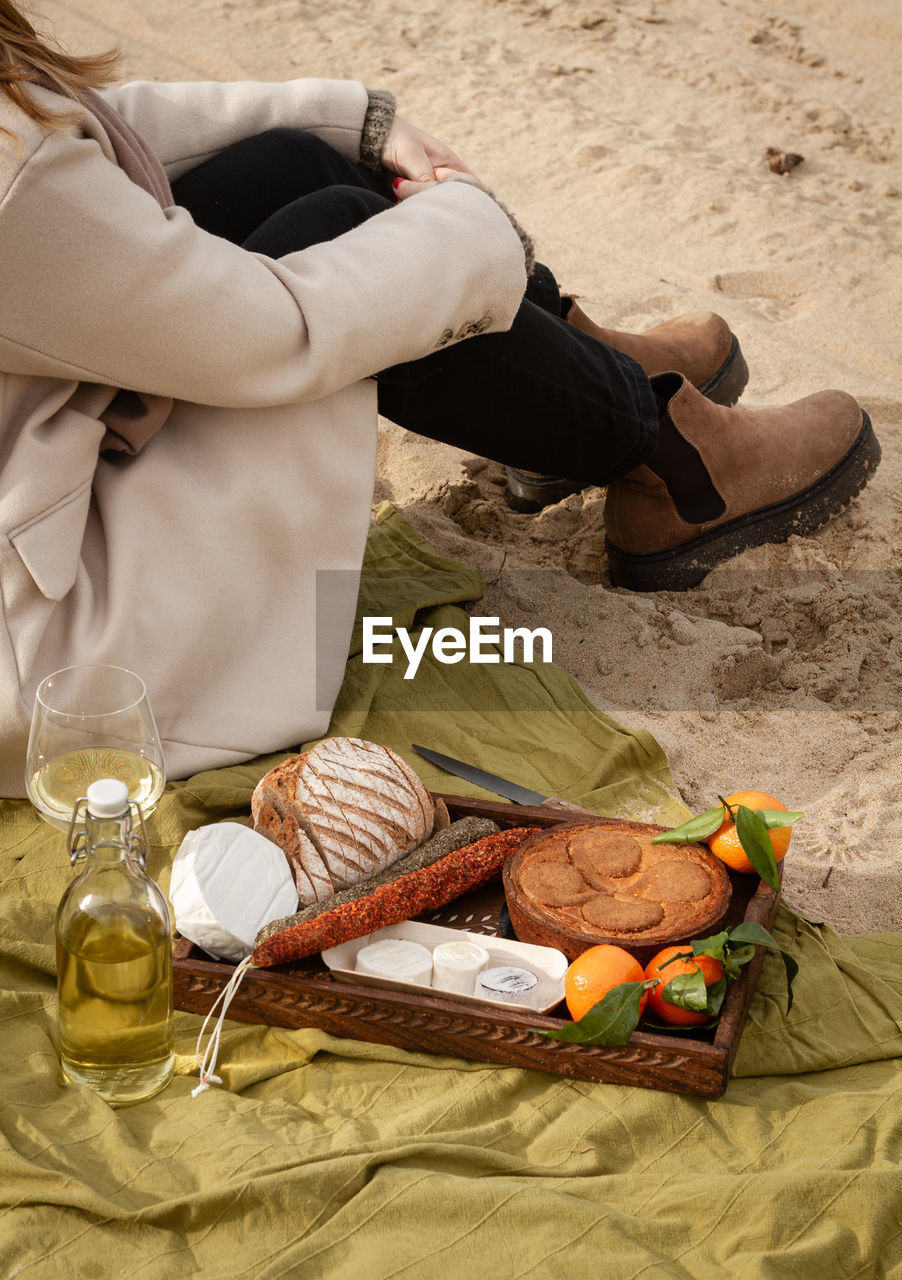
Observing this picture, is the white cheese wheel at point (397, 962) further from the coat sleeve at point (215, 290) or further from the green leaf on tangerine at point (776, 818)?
the coat sleeve at point (215, 290)

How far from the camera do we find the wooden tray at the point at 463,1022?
4.26ft

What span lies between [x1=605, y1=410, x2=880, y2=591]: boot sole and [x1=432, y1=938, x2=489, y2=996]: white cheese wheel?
1.31m

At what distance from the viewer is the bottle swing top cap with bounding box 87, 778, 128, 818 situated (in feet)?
3.69

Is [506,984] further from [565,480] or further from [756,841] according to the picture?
[565,480]

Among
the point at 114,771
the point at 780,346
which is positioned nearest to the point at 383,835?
Result: the point at 114,771

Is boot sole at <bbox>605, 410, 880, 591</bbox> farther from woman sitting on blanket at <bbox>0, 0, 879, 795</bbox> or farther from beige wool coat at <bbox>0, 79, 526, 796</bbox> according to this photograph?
beige wool coat at <bbox>0, 79, 526, 796</bbox>

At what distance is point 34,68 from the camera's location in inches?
60.9

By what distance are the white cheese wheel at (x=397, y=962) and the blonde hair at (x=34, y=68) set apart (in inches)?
39.2

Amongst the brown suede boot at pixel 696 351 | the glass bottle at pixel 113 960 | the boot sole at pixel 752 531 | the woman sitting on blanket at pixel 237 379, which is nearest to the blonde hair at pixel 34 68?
the woman sitting on blanket at pixel 237 379

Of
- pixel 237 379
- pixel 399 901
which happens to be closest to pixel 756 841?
pixel 399 901

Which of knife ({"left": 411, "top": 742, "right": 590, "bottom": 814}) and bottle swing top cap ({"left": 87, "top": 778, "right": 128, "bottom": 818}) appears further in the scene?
knife ({"left": 411, "top": 742, "right": 590, "bottom": 814})

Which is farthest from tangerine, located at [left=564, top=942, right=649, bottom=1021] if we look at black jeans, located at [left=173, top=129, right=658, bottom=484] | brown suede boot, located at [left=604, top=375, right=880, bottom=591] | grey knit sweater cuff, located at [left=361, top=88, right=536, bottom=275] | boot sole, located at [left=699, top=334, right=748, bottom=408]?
boot sole, located at [left=699, top=334, right=748, bottom=408]

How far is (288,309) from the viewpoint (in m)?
1.70

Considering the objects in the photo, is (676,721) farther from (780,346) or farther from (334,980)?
(780,346)
